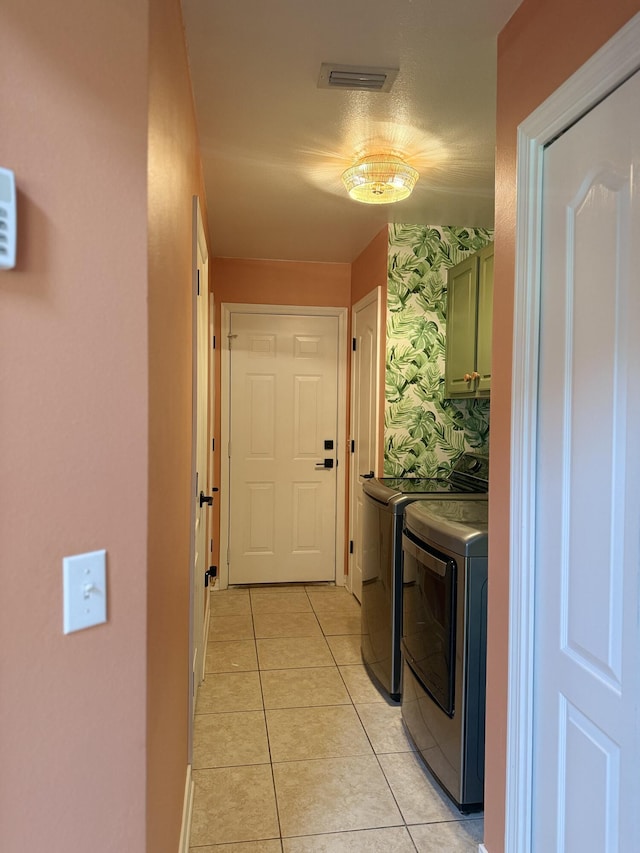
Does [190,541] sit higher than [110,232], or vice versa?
[110,232]

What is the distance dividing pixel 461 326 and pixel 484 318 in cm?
28

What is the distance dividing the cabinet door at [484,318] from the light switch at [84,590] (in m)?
2.28

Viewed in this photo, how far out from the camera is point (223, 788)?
2123 mm

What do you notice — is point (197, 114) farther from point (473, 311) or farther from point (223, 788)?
point (223, 788)

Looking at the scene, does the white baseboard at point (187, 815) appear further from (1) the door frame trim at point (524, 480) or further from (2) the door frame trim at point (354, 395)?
(2) the door frame trim at point (354, 395)

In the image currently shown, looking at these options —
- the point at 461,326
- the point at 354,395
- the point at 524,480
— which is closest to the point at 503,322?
the point at 524,480

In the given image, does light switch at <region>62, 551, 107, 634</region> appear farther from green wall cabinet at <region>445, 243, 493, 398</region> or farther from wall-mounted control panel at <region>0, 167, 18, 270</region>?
green wall cabinet at <region>445, 243, 493, 398</region>

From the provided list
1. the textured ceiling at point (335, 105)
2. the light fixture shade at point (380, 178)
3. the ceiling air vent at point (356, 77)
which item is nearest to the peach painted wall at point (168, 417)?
the textured ceiling at point (335, 105)

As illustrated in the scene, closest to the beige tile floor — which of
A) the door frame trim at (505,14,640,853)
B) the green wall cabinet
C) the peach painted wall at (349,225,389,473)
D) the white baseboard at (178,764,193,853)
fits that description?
the white baseboard at (178,764,193,853)

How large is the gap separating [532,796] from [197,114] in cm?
240

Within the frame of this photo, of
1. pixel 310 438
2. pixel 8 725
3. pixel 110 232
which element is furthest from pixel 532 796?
pixel 310 438

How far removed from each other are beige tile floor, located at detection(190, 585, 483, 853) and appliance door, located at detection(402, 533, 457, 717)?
0.36 m

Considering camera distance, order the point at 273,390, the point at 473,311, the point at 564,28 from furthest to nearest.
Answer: the point at 273,390 → the point at 473,311 → the point at 564,28

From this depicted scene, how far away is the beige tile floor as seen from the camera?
1902 mm
